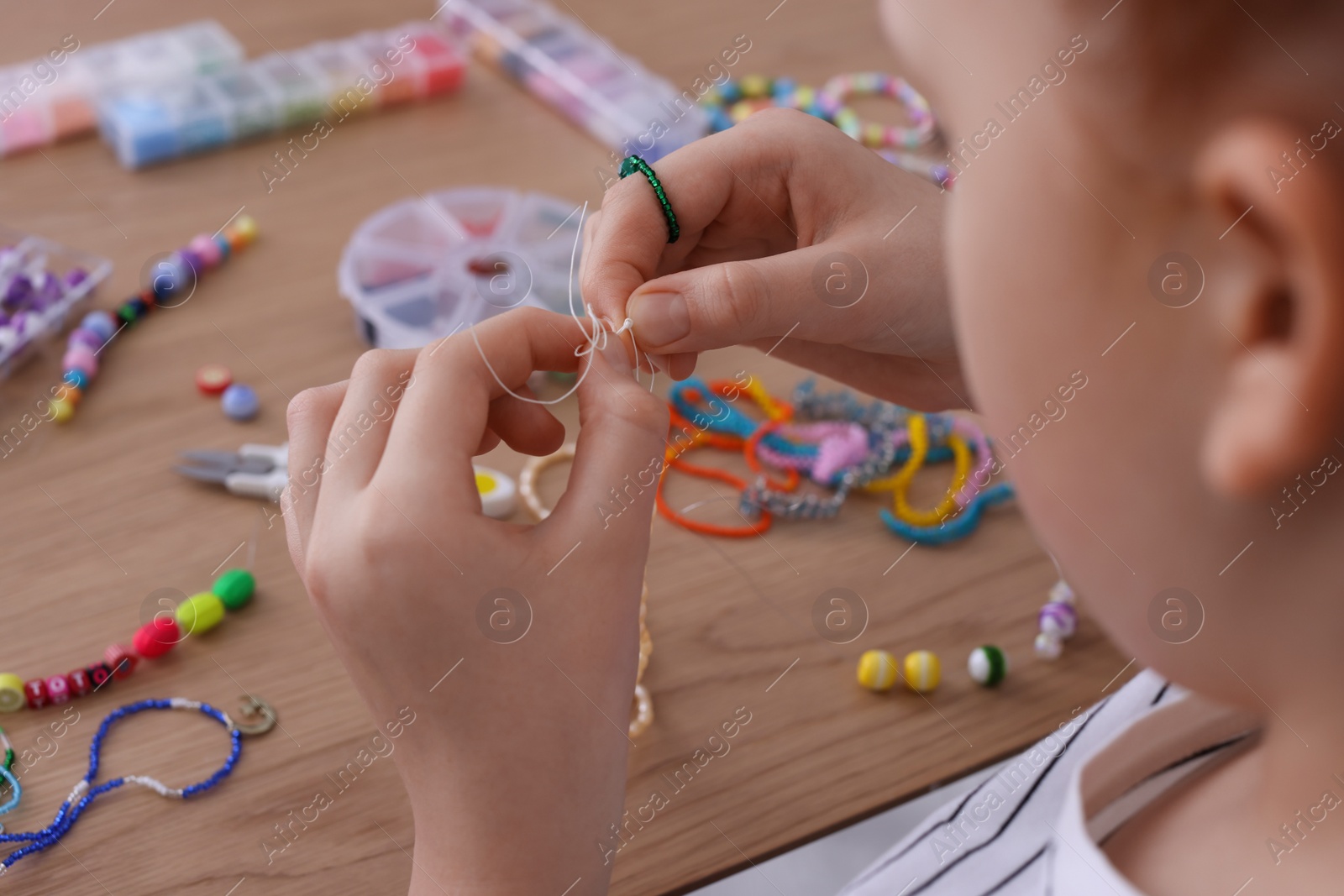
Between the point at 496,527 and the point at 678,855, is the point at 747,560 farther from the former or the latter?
the point at 496,527

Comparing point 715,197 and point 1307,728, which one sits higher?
Result: point 1307,728

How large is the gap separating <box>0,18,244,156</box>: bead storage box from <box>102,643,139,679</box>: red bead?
0.79 m

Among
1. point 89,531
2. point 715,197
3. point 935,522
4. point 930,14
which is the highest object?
point 930,14

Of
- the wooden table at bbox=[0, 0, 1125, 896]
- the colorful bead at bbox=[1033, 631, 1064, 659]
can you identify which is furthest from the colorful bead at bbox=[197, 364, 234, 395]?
the colorful bead at bbox=[1033, 631, 1064, 659]

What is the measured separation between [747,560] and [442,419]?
0.41 m

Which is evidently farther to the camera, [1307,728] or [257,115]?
[257,115]

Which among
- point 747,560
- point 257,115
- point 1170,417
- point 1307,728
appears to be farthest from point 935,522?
point 257,115

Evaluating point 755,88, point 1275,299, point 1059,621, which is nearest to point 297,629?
point 1059,621

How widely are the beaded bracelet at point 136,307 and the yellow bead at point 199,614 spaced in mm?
291

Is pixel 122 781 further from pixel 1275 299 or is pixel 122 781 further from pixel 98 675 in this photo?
pixel 1275 299

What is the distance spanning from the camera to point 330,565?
1.98 feet

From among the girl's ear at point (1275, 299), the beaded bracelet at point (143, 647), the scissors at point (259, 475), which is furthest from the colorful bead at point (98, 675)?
the girl's ear at point (1275, 299)

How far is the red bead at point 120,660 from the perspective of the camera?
842 millimetres

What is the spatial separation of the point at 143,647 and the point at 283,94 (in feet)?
2.68
